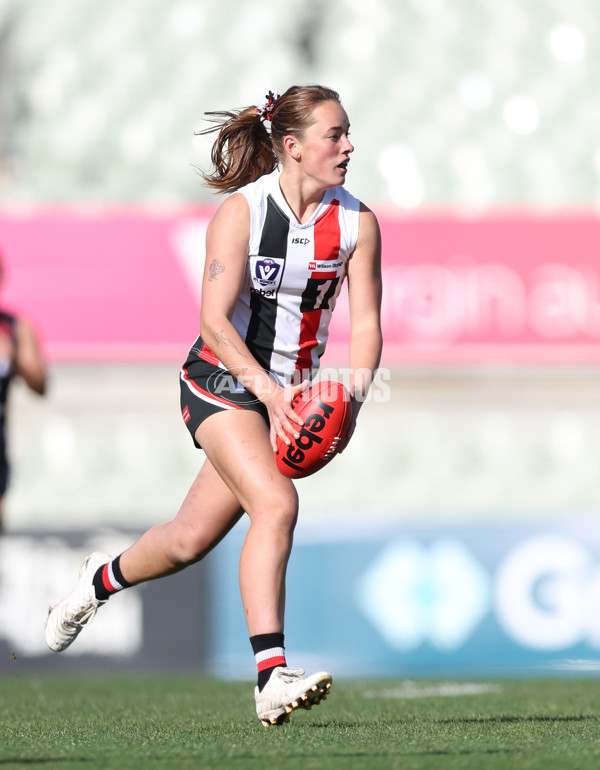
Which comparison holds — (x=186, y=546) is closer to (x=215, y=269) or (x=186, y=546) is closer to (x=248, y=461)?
(x=248, y=461)

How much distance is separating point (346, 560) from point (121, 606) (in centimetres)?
131

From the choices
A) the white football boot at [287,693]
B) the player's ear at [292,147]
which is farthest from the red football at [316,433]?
the player's ear at [292,147]

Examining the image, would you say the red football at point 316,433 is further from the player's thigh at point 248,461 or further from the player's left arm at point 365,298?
the player's left arm at point 365,298

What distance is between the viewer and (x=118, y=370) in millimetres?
9938

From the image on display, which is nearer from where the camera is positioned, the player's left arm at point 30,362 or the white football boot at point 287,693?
the white football boot at point 287,693

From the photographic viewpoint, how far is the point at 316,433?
11.8 ft

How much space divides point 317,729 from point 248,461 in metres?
0.85

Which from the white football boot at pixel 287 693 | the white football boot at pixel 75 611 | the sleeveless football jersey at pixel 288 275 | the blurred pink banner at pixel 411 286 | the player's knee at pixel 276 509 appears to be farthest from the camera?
the blurred pink banner at pixel 411 286

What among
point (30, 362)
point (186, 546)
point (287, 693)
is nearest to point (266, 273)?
point (186, 546)

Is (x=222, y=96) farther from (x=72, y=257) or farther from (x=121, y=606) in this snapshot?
(x=121, y=606)

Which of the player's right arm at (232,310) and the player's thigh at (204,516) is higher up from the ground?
the player's right arm at (232,310)

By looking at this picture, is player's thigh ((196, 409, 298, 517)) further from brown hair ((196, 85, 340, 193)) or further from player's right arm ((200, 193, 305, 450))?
brown hair ((196, 85, 340, 193))

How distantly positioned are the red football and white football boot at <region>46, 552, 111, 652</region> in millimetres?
961

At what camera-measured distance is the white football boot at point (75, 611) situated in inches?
166
